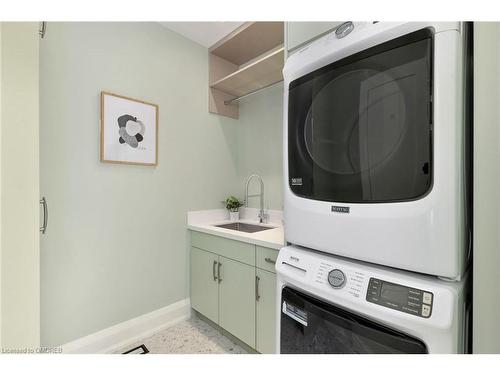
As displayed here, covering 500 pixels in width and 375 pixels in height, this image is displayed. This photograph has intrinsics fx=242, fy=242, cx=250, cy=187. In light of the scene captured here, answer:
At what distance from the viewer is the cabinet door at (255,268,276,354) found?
1516 mm

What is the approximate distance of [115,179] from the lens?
1.79m

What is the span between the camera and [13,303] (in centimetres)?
103

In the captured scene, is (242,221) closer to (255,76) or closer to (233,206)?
(233,206)

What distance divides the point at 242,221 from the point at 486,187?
204 centimetres

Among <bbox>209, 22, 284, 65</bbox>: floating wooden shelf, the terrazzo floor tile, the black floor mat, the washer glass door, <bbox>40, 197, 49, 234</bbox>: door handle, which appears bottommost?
the terrazzo floor tile

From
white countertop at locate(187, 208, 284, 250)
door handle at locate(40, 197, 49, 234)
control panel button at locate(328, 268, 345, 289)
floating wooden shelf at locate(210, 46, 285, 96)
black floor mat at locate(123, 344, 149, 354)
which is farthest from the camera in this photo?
floating wooden shelf at locate(210, 46, 285, 96)

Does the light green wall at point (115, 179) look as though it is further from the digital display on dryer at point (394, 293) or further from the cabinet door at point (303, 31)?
Result: the digital display on dryer at point (394, 293)

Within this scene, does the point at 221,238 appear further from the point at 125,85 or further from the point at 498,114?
the point at 498,114

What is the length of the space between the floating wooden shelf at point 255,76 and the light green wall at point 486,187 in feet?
4.45

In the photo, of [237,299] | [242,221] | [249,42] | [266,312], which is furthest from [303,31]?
[242,221]

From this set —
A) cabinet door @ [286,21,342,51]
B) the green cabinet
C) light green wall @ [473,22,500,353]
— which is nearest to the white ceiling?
cabinet door @ [286,21,342,51]

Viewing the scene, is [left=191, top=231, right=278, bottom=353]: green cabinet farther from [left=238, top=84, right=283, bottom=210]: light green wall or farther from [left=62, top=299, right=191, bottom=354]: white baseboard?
[left=238, top=84, right=283, bottom=210]: light green wall

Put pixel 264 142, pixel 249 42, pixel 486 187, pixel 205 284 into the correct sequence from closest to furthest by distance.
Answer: pixel 486 187 → pixel 205 284 → pixel 249 42 → pixel 264 142

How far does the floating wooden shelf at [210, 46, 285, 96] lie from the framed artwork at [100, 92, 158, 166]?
2.38 ft
